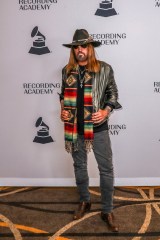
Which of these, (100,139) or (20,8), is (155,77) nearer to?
(100,139)

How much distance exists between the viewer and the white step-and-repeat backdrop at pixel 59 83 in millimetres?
3305

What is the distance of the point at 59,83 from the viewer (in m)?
3.47

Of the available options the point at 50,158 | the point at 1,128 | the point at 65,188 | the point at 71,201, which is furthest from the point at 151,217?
the point at 1,128

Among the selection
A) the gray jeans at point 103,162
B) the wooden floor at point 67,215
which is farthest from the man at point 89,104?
the wooden floor at point 67,215

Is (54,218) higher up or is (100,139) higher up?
(100,139)

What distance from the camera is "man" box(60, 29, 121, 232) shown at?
8.23 ft

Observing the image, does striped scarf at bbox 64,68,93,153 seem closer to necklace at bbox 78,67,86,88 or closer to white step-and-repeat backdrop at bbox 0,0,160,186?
necklace at bbox 78,67,86,88

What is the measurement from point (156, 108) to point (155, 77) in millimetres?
356

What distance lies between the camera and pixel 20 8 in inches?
131

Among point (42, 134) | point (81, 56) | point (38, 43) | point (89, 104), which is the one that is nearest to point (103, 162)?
point (89, 104)

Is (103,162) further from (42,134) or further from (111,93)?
(42,134)

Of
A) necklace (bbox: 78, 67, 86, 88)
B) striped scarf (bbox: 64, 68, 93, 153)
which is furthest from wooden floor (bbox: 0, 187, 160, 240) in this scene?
necklace (bbox: 78, 67, 86, 88)

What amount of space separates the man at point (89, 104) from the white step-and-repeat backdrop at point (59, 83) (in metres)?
0.83

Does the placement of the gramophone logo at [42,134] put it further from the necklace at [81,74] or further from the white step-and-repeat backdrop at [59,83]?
the necklace at [81,74]
